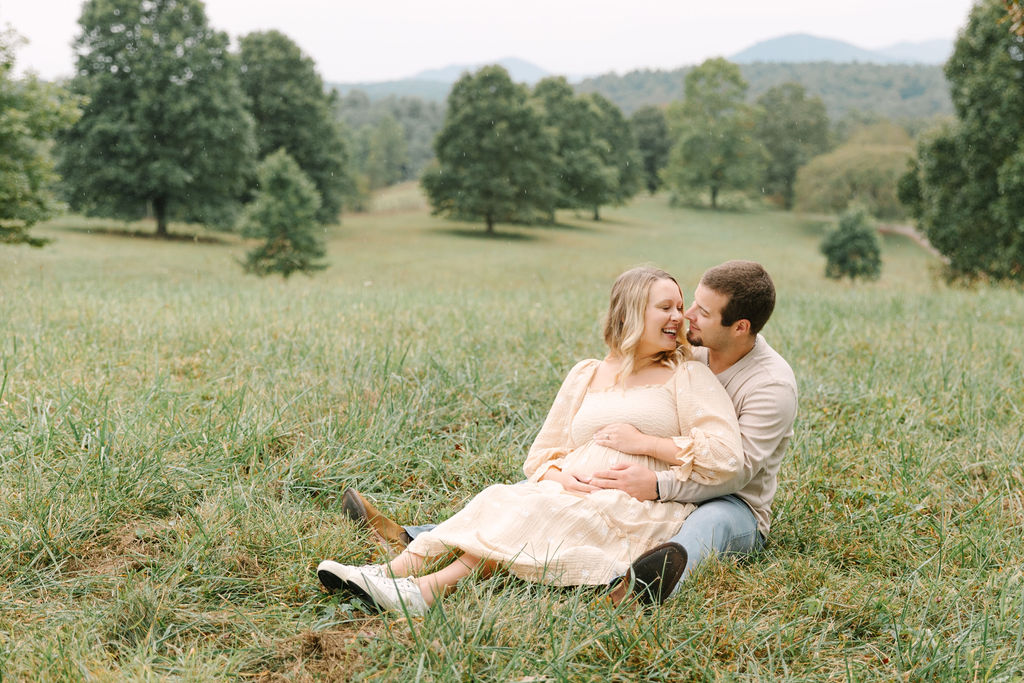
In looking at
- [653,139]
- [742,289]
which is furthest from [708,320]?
[653,139]

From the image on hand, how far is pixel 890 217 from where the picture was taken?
158 feet

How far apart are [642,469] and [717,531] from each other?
41 cm

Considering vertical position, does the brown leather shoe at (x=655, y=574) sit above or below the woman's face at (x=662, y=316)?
below

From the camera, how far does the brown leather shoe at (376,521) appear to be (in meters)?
3.29

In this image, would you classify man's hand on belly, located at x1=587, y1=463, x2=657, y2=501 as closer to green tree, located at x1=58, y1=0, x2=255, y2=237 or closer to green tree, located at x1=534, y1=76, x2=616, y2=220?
green tree, located at x1=58, y1=0, x2=255, y2=237

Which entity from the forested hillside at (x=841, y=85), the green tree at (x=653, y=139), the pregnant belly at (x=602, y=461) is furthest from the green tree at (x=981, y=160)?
the forested hillside at (x=841, y=85)

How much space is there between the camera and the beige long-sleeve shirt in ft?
10.4

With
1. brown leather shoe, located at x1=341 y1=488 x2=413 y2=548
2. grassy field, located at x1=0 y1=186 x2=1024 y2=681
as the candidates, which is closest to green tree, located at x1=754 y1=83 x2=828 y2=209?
grassy field, located at x1=0 y1=186 x2=1024 y2=681

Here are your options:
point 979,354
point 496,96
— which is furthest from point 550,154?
point 979,354

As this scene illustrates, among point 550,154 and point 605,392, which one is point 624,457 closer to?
point 605,392

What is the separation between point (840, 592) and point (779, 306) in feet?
23.6

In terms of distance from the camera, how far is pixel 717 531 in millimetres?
3084

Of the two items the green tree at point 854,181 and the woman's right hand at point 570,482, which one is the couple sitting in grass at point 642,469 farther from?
the green tree at point 854,181

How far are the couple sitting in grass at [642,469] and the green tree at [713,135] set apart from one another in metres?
58.4
